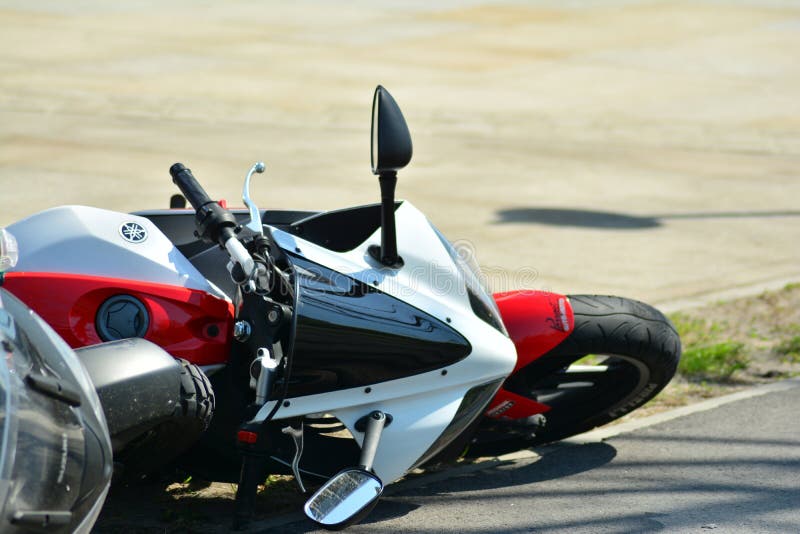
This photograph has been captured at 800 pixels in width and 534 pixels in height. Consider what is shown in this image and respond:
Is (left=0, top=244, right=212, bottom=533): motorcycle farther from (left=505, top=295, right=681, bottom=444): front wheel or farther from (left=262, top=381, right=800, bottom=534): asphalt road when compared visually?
(left=505, top=295, right=681, bottom=444): front wheel

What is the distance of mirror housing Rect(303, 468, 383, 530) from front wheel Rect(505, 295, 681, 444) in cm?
123

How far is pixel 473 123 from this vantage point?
1347 cm

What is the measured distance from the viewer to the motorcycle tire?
4.70 metres

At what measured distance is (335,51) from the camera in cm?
1831

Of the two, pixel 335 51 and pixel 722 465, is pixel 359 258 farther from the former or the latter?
pixel 335 51

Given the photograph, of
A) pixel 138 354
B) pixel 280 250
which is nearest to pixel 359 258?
pixel 280 250

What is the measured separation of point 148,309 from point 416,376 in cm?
97

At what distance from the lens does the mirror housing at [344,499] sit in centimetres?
357

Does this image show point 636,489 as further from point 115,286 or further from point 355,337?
point 115,286

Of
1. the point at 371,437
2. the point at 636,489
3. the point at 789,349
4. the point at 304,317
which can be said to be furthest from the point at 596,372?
the point at 789,349

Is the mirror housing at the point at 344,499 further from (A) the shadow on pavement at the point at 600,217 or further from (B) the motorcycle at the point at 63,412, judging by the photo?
(A) the shadow on pavement at the point at 600,217

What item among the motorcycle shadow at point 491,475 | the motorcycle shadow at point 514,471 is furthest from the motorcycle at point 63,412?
the motorcycle shadow at point 514,471

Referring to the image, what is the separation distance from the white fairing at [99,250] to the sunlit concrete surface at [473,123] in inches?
148

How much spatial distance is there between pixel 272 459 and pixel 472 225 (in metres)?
5.26
